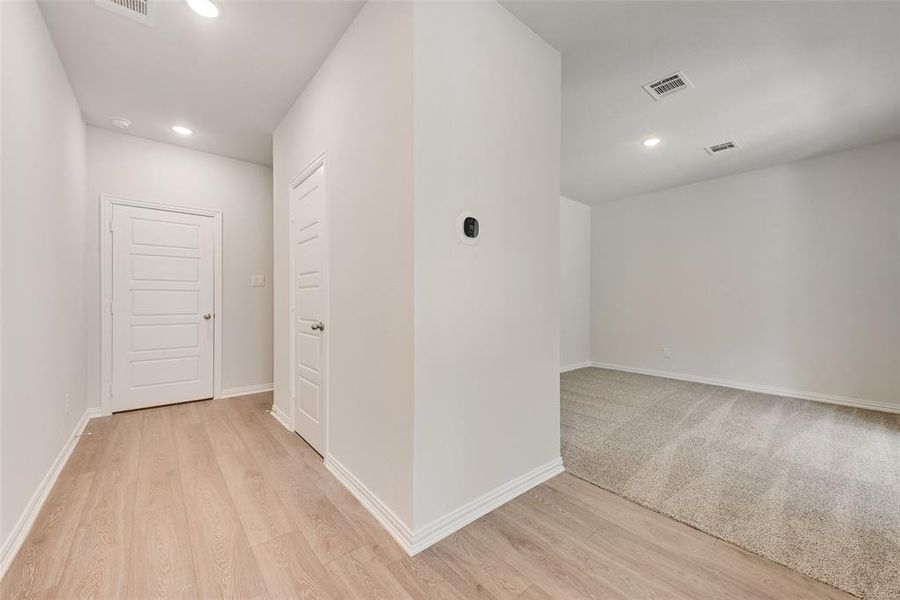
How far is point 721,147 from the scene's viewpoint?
369 cm

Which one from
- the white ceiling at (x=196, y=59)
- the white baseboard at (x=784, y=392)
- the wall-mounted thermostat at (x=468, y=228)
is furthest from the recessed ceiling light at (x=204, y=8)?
the white baseboard at (x=784, y=392)

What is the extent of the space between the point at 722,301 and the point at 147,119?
656 centimetres

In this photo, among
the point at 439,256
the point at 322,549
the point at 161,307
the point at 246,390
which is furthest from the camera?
the point at 246,390

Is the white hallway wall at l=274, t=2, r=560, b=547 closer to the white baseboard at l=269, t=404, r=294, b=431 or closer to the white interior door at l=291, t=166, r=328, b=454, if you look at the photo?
the white interior door at l=291, t=166, r=328, b=454

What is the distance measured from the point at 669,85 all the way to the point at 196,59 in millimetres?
3380

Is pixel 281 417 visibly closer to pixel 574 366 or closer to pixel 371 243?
pixel 371 243

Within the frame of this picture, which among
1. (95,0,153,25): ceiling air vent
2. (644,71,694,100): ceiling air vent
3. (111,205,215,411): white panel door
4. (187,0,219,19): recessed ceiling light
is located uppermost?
(95,0,153,25): ceiling air vent

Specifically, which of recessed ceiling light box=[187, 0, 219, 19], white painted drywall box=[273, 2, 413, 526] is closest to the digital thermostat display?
white painted drywall box=[273, 2, 413, 526]

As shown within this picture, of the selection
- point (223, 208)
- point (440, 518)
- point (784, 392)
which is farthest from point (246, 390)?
point (784, 392)

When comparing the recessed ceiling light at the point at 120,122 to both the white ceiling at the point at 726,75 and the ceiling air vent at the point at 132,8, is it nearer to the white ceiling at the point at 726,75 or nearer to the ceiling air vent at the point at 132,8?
the ceiling air vent at the point at 132,8

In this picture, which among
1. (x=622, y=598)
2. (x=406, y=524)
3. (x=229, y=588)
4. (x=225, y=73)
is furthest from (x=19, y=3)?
(x=622, y=598)

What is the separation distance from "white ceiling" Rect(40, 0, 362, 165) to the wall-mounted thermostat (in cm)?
140

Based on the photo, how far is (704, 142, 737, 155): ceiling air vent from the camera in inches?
142

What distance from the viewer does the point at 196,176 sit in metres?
3.83
